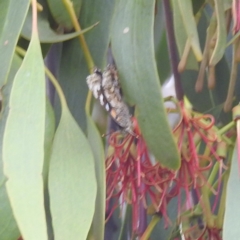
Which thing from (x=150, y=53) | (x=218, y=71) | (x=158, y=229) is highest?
(x=150, y=53)

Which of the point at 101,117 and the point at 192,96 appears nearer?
the point at 101,117

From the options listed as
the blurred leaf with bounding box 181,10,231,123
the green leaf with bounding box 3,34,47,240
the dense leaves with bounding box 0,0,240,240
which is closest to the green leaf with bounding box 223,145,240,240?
the dense leaves with bounding box 0,0,240,240

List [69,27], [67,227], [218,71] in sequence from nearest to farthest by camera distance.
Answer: [67,227], [69,27], [218,71]

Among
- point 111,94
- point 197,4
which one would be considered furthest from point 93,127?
point 197,4

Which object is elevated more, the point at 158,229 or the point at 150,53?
the point at 150,53

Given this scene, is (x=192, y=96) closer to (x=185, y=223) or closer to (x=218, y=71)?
(x=218, y=71)

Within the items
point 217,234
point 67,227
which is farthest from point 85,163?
point 217,234

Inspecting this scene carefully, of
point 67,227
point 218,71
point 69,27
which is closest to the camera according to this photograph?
point 67,227

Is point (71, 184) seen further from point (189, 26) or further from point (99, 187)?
point (189, 26)
